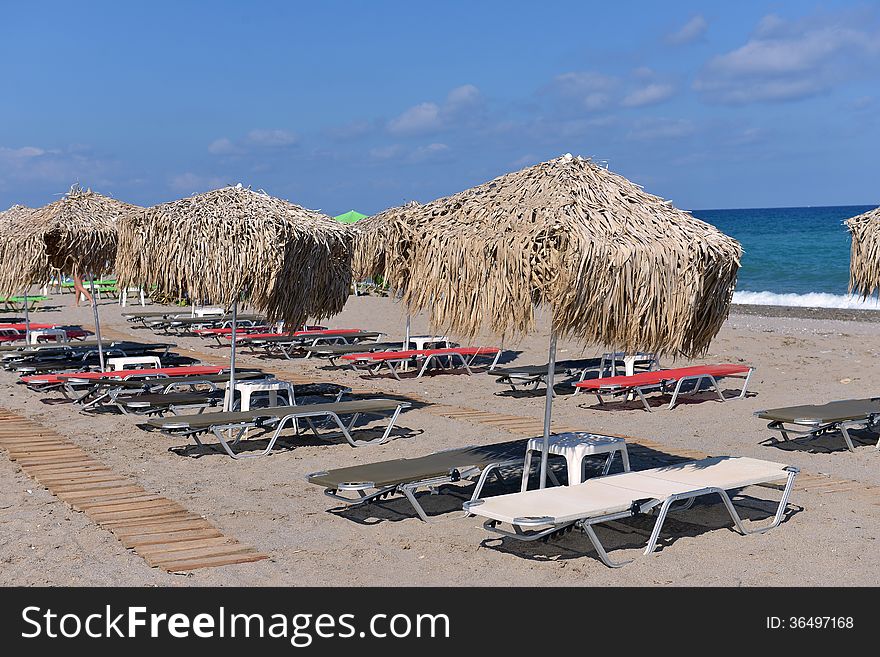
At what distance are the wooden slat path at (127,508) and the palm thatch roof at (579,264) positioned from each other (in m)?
1.86

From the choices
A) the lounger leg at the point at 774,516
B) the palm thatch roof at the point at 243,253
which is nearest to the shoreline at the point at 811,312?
the palm thatch roof at the point at 243,253

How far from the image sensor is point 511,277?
18.4 feet

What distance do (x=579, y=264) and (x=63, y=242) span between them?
7.21 meters

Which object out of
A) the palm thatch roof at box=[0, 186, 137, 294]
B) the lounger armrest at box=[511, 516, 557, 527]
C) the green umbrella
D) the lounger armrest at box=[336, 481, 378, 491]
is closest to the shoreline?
the green umbrella

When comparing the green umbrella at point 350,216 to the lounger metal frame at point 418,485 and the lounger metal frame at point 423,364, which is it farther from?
the lounger metal frame at point 418,485

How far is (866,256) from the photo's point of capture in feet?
25.9

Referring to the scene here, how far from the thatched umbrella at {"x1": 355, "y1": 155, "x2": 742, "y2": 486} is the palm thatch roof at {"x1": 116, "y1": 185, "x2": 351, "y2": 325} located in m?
2.44

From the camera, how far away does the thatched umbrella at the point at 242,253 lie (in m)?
8.22

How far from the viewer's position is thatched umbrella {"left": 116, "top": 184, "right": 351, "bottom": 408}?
822cm

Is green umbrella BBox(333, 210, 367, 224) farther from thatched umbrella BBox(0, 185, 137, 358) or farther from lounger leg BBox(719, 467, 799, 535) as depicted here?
lounger leg BBox(719, 467, 799, 535)

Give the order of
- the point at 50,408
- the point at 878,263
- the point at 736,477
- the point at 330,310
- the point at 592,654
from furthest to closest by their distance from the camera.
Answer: the point at 50,408, the point at 330,310, the point at 878,263, the point at 736,477, the point at 592,654

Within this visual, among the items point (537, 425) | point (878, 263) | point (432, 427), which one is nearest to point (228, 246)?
point (432, 427)

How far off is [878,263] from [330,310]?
4646mm

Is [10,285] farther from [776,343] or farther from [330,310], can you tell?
[776,343]
